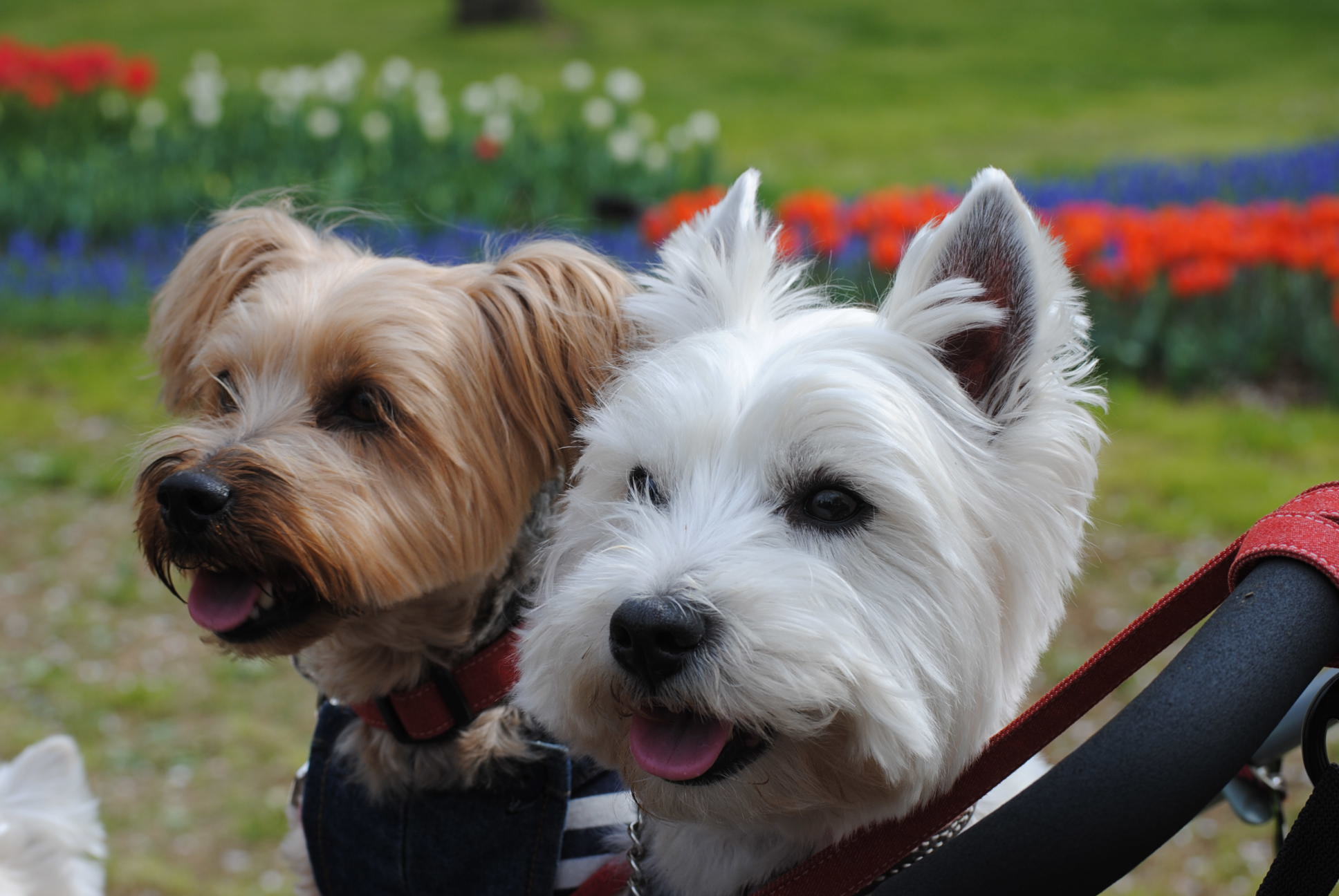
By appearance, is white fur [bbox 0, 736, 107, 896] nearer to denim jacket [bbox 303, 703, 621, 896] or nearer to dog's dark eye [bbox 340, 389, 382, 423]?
denim jacket [bbox 303, 703, 621, 896]

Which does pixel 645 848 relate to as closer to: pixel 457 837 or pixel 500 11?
pixel 457 837

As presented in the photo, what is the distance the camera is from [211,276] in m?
2.81

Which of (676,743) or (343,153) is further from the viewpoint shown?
(343,153)

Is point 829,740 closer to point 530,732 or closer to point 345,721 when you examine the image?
point 530,732

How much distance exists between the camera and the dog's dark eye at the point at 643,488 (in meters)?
1.90

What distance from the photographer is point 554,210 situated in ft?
30.0

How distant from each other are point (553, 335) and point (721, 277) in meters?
0.55

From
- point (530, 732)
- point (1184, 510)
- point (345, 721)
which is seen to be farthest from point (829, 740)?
point (1184, 510)

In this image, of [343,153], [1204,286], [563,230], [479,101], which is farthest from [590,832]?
[479,101]

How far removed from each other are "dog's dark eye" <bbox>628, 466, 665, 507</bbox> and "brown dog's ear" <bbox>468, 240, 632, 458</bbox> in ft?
1.77

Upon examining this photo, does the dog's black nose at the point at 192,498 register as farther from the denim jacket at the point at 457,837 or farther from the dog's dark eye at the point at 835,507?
the dog's dark eye at the point at 835,507

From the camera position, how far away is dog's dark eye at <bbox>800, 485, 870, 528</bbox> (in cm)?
175

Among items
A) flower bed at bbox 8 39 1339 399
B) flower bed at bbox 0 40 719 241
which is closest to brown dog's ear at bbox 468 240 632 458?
flower bed at bbox 8 39 1339 399

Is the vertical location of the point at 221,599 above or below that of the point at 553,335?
below
